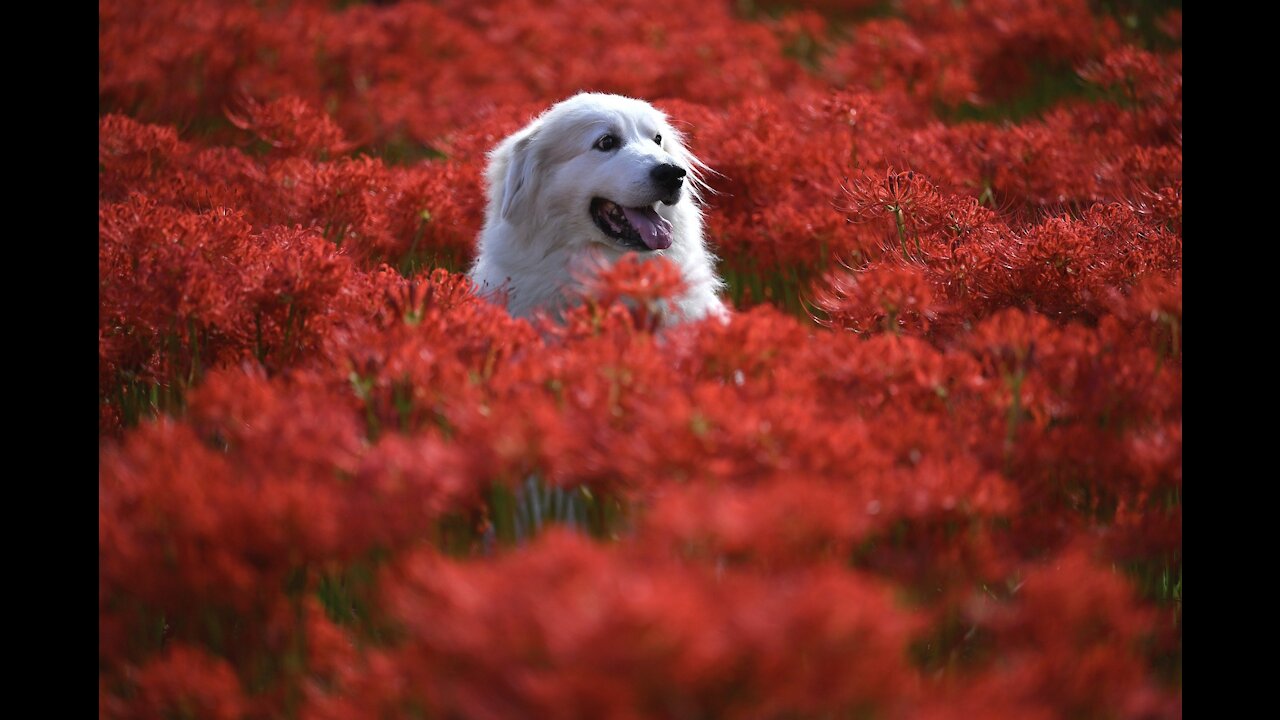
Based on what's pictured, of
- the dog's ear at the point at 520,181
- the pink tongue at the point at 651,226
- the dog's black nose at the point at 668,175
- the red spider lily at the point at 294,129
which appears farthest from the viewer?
the red spider lily at the point at 294,129

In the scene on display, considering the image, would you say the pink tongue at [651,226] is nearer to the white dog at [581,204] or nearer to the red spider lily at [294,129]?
the white dog at [581,204]

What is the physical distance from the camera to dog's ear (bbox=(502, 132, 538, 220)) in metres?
3.83

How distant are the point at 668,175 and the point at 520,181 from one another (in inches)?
24.7

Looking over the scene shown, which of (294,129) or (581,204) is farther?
(294,129)

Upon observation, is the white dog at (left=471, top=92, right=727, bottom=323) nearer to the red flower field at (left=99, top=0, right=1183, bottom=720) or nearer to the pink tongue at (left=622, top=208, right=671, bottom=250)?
the pink tongue at (left=622, top=208, right=671, bottom=250)

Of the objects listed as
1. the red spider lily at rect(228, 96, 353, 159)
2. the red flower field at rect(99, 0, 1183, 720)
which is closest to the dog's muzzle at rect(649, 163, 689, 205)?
the red flower field at rect(99, 0, 1183, 720)

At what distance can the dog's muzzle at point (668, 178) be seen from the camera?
359cm

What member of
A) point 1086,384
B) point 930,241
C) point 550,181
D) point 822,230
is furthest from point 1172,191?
point 550,181

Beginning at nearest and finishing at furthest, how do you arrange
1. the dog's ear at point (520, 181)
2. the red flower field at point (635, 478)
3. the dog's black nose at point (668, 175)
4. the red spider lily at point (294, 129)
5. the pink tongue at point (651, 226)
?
the red flower field at point (635, 478), the dog's black nose at point (668, 175), the pink tongue at point (651, 226), the dog's ear at point (520, 181), the red spider lily at point (294, 129)

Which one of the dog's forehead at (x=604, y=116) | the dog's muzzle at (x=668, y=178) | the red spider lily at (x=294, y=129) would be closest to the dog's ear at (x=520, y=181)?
the dog's forehead at (x=604, y=116)

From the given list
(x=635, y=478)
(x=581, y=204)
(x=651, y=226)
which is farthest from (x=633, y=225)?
(x=635, y=478)

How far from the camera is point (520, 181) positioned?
12.7 feet

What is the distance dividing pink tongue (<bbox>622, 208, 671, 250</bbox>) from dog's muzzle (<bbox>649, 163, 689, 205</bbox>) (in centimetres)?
13

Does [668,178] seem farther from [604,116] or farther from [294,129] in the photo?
[294,129]
